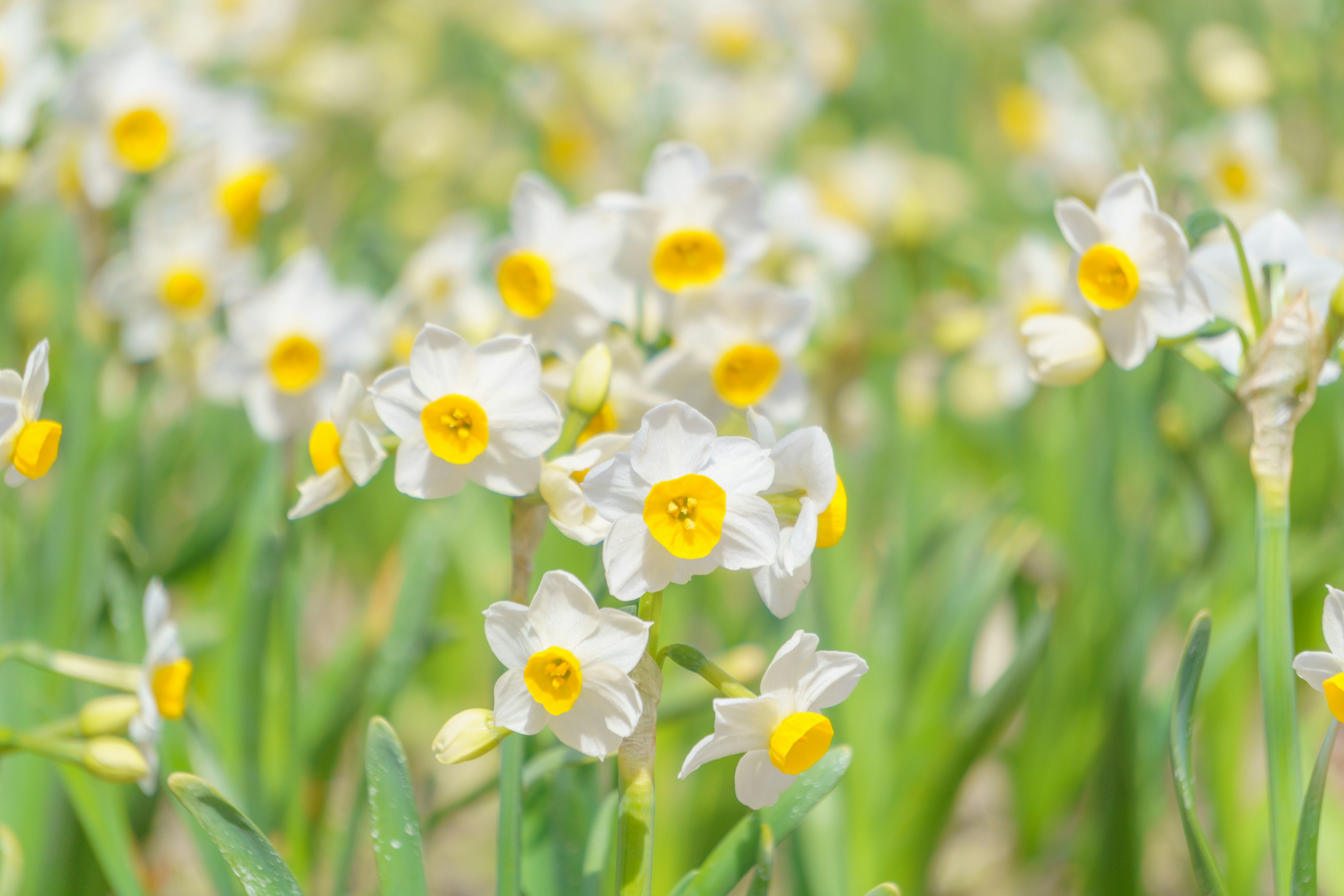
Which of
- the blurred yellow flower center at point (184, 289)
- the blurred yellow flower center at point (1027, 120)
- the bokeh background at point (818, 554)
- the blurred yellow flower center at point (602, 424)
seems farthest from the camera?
the blurred yellow flower center at point (1027, 120)

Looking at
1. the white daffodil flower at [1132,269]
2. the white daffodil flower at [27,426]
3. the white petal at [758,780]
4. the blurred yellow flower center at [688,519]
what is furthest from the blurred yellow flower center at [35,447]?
the white daffodil flower at [1132,269]

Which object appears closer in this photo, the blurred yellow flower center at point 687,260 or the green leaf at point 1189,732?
the green leaf at point 1189,732

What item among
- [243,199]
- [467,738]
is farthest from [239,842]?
[243,199]

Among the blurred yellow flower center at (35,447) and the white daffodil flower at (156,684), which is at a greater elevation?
the blurred yellow flower center at (35,447)

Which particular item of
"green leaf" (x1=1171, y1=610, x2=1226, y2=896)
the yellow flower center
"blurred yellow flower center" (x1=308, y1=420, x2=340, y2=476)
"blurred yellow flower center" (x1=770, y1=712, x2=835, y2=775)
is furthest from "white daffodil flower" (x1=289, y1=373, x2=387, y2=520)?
the yellow flower center

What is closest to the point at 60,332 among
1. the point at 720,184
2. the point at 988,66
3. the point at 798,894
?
the point at 720,184

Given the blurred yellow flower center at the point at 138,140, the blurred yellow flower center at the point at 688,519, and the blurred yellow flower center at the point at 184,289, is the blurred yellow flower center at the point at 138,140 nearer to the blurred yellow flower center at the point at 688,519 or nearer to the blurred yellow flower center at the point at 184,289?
the blurred yellow flower center at the point at 184,289

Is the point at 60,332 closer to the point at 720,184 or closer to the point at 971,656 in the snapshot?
the point at 720,184
